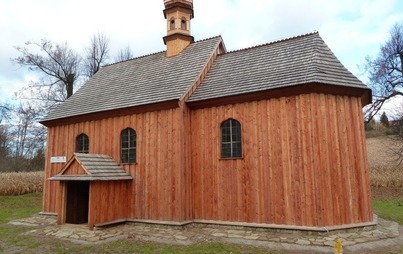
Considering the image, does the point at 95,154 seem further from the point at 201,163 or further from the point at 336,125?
the point at 336,125

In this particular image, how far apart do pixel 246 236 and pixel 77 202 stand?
6958mm

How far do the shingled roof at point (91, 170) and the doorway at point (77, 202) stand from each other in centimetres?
72

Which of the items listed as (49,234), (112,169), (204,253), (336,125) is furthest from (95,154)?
(336,125)

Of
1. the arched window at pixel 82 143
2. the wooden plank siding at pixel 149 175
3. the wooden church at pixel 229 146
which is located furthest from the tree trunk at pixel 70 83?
the wooden plank siding at pixel 149 175

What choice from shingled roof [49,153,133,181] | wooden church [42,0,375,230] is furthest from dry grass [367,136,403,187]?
shingled roof [49,153,133,181]

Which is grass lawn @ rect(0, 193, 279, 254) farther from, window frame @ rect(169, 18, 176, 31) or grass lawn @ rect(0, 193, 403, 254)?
window frame @ rect(169, 18, 176, 31)

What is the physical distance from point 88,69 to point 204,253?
24.1 meters

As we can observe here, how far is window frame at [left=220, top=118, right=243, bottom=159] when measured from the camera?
11.6 m

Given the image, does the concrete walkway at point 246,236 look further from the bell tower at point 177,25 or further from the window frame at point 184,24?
the window frame at point 184,24

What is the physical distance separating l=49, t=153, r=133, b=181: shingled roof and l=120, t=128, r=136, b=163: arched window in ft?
1.49

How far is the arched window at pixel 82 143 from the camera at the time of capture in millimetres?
14468

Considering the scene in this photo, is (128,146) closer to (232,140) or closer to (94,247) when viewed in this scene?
(232,140)

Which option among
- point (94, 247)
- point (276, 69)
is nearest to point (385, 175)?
point (276, 69)

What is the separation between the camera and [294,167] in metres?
10.4
